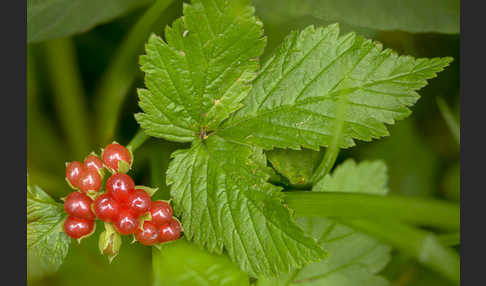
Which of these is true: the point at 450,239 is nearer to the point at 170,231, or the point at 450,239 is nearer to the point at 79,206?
the point at 170,231

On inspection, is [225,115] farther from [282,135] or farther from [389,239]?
[389,239]

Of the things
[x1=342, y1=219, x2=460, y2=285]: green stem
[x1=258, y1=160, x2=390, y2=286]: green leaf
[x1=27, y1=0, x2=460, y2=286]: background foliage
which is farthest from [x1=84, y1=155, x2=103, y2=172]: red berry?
[x1=342, y1=219, x2=460, y2=285]: green stem

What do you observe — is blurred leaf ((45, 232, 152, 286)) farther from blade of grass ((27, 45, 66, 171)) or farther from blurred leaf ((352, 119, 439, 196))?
blurred leaf ((352, 119, 439, 196))

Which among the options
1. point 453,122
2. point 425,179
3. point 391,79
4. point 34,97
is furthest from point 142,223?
point 425,179

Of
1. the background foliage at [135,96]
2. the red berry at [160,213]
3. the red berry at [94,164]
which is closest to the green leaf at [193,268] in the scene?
the background foliage at [135,96]

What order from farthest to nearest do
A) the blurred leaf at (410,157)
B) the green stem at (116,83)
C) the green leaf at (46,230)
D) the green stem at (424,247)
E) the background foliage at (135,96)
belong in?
the blurred leaf at (410,157) → the green stem at (116,83) → the background foliage at (135,96) → the green leaf at (46,230) → the green stem at (424,247)

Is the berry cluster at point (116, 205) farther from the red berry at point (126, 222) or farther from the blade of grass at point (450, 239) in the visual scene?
the blade of grass at point (450, 239)

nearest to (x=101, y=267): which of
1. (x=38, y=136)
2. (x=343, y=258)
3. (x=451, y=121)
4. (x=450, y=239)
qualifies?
(x=38, y=136)

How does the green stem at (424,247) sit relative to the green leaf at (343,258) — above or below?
above
